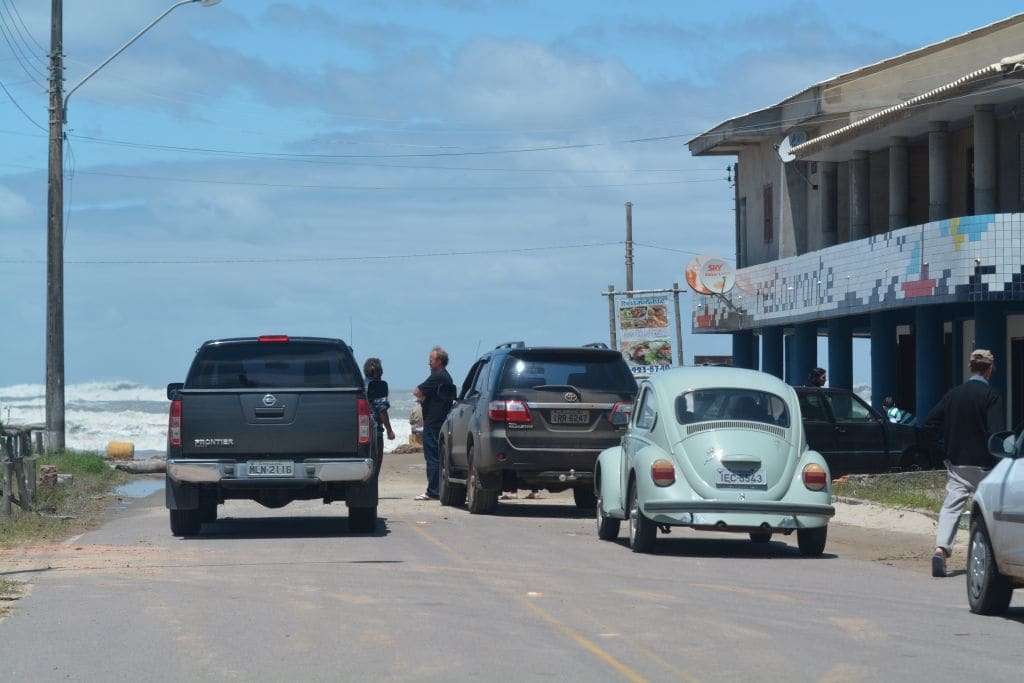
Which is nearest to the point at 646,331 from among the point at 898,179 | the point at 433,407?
the point at 898,179

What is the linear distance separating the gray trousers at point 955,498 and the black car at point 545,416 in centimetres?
618

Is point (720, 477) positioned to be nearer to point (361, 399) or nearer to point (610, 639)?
point (361, 399)

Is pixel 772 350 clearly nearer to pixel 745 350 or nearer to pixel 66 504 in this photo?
pixel 745 350

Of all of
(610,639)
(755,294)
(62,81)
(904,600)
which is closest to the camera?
(610,639)

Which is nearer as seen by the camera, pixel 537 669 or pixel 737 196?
pixel 537 669

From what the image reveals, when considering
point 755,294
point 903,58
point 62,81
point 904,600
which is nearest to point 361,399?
point 904,600

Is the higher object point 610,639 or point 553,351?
point 553,351

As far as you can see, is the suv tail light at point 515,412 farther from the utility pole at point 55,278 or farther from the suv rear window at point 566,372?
the utility pole at point 55,278

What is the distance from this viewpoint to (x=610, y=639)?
10273 millimetres

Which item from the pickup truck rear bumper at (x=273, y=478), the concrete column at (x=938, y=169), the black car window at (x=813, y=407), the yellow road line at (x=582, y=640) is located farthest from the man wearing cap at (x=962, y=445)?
the concrete column at (x=938, y=169)

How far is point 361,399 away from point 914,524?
6.90 meters

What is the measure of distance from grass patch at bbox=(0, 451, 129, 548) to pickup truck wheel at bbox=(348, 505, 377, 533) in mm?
3025

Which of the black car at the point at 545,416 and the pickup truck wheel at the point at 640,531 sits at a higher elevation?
the black car at the point at 545,416

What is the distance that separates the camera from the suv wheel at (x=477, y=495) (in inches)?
837
